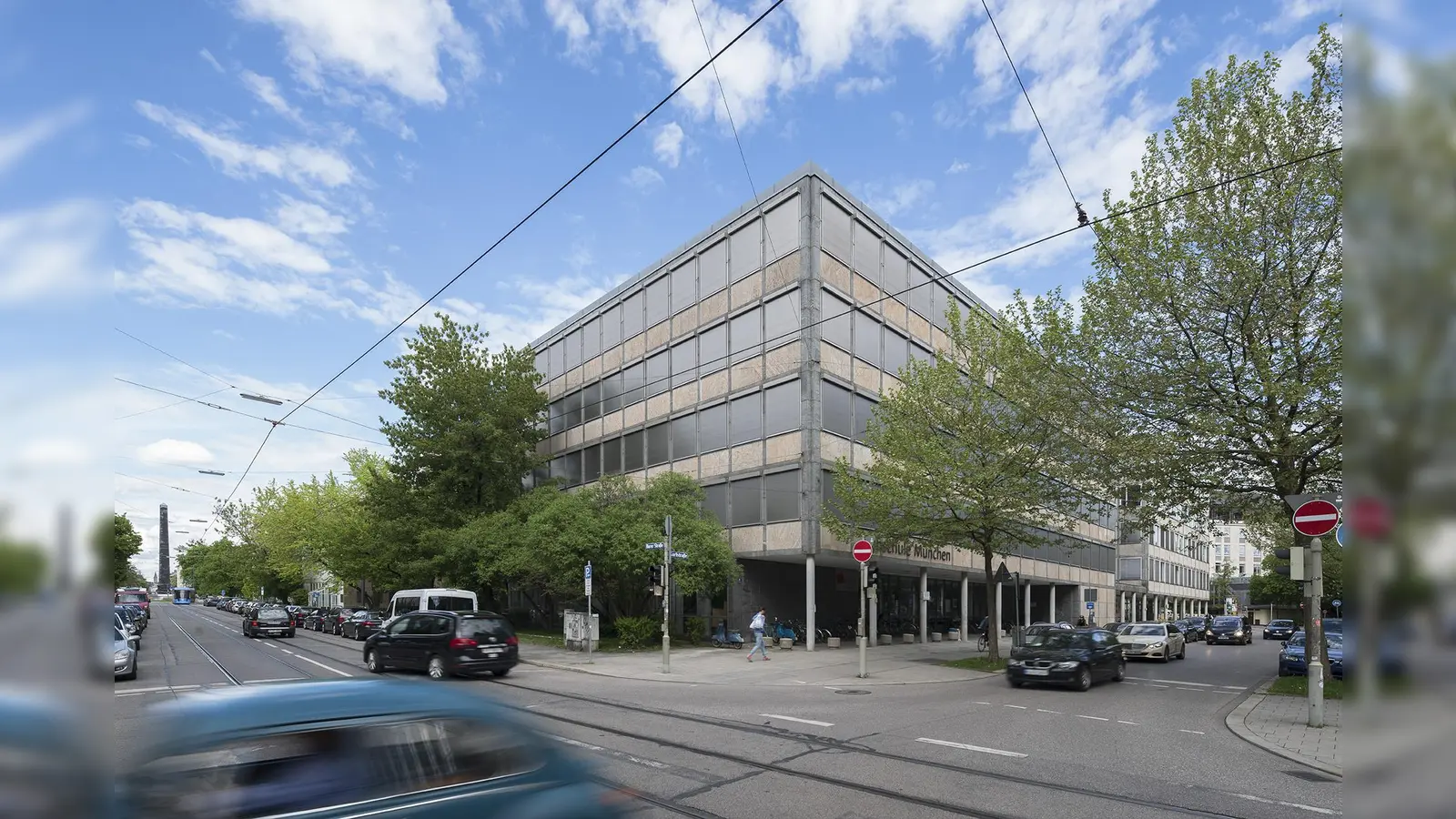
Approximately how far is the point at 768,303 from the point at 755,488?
732cm

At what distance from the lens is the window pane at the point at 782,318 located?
3225cm

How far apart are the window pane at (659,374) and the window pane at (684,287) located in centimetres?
226

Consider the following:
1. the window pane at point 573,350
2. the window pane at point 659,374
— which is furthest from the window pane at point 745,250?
the window pane at point 573,350

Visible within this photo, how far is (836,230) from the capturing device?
33562 mm

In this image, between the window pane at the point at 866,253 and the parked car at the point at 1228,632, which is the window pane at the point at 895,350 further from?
the parked car at the point at 1228,632

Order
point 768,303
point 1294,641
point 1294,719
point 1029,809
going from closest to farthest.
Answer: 1. point 1029,809
2. point 1294,719
3. point 1294,641
4. point 768,303

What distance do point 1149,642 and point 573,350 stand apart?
104 ft

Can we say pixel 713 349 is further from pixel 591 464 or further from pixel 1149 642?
pixel 1149 642

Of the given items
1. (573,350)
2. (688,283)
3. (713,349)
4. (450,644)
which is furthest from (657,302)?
(450,644)

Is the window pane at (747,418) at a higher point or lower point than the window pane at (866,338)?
lower
